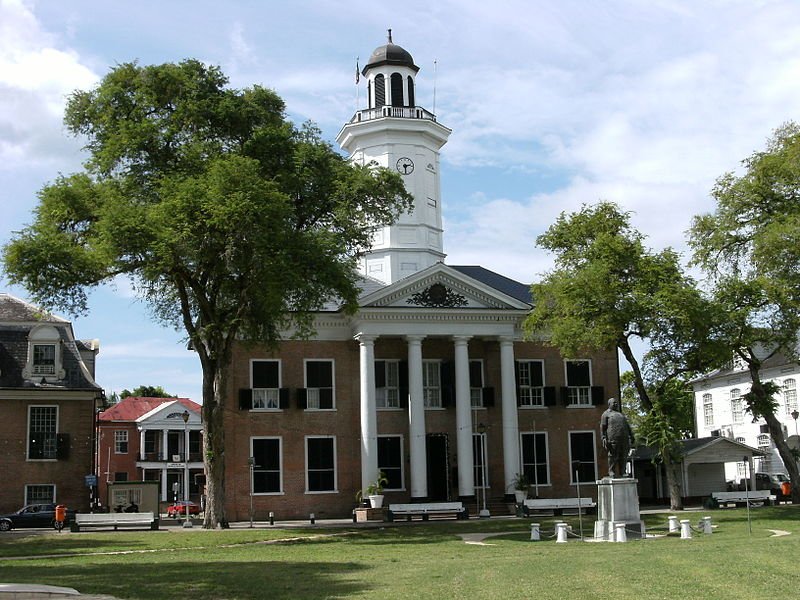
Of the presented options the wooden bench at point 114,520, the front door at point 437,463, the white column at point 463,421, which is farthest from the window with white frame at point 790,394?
the wooden bench at point 114,520

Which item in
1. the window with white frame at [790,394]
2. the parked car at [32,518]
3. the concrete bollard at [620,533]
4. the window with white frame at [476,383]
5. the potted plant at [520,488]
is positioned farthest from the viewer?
the window with white frame at [790,394]

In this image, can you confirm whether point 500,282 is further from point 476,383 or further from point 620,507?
point 620,507

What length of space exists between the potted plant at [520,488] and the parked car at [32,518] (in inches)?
746

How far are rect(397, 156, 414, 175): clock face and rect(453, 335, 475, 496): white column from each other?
13297mm

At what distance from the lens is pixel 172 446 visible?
81875 millimetres

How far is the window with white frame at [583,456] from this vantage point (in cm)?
4841

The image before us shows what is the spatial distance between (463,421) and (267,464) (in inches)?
352

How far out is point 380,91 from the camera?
57875 mm

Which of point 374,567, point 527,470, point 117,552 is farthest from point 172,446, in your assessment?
point 374,567

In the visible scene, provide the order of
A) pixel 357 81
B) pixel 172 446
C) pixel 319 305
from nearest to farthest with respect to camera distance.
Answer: pixel 319 305, pixel 357 81, pixel 172 446

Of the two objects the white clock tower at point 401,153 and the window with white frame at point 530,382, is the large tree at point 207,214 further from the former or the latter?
the white clock tower at point 401,153

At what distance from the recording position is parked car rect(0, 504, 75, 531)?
41125 mm

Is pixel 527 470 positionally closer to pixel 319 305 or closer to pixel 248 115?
pixel 319 305

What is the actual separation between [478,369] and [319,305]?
14.6m
